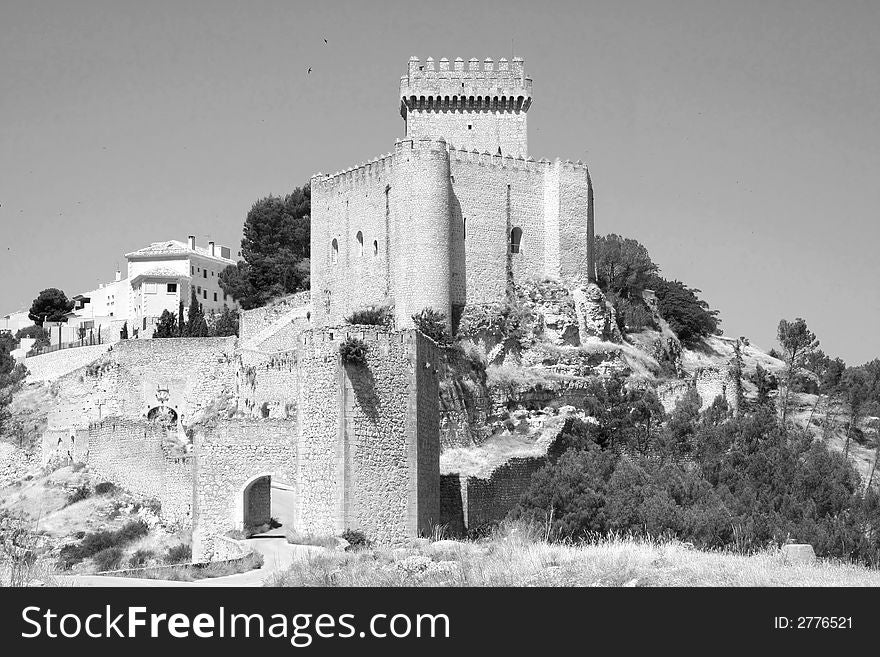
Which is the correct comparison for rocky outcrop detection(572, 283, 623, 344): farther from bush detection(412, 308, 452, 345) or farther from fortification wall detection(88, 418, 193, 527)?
fortification wall detection(88, 418, 193, 527)

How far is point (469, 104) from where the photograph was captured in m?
54.6

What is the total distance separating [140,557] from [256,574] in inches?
523

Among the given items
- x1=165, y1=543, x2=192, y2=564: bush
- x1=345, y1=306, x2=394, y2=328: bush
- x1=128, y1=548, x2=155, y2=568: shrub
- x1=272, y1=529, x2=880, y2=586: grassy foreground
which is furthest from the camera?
x1=345, y1=306, x2=394, y2=328: bush

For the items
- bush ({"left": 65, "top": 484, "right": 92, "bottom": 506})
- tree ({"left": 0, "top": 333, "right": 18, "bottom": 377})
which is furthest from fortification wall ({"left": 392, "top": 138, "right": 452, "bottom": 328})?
tree ({"left": 0, "top": 333, "right": 18, "bottom": 377})

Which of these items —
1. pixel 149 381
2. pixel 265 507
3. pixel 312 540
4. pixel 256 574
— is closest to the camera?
pixel 256 574

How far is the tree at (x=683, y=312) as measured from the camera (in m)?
64.5

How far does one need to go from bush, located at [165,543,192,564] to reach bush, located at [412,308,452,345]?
1504 cm

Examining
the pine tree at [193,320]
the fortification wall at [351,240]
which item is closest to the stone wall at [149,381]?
the fortification wall at [351,240]

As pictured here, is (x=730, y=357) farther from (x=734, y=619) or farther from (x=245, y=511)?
(x=734, y=619)

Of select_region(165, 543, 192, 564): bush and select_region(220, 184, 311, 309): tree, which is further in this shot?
select_region(220, 184, 311, 309): tree

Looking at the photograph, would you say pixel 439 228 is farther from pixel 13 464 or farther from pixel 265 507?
pixel 265 507

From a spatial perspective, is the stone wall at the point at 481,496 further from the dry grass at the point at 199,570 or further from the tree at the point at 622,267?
the tree at the point at 622,267

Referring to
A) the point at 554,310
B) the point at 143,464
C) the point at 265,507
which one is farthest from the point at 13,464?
the point at 265,507

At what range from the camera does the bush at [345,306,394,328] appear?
47.2m
